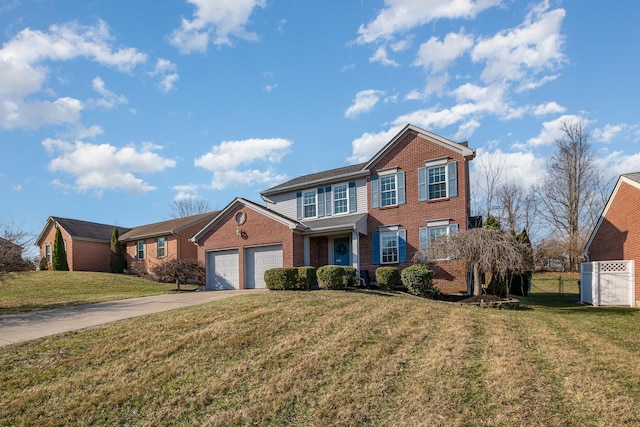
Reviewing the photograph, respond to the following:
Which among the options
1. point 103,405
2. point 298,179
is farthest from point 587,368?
point 298,179

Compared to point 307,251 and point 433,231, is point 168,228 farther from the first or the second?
point 433,231

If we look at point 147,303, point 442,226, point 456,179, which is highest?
point 456,179

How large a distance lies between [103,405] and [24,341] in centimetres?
426

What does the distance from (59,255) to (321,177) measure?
967 inches

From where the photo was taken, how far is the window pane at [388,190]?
62.3ft

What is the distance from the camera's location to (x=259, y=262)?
769 inches

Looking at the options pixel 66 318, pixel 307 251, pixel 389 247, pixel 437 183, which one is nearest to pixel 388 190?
pixel 437 183

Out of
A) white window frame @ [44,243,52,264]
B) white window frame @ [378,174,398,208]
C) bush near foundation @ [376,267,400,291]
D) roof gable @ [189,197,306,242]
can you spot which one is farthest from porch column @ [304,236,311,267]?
white window frame @ [44,243,52,264]

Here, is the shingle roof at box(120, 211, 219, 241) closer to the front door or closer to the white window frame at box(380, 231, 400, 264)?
the front door

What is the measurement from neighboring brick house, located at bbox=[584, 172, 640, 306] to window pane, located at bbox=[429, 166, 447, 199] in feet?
24.2

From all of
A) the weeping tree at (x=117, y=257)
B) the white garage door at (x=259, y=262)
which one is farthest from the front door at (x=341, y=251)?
the weeping tree at (x=117, y=257)

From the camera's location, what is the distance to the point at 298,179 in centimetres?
2367

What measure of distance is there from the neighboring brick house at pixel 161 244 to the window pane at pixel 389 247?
1693 cm

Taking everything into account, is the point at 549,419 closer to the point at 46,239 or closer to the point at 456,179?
the point at 456,179
